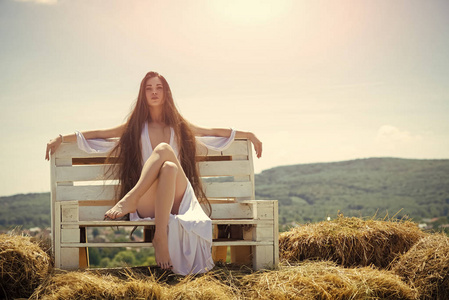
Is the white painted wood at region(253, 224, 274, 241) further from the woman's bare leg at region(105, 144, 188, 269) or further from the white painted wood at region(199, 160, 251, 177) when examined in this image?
the white painted wood at region(199, 160, 251, 177)

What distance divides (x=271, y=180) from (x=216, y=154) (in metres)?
22.9

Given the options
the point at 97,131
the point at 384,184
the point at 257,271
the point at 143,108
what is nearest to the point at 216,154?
the point at 143,108

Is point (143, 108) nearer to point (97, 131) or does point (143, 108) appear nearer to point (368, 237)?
point (97, 131)

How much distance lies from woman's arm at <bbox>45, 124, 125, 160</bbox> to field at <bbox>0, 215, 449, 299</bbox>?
919 mm

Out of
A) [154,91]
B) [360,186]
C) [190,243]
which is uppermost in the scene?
[154,91]

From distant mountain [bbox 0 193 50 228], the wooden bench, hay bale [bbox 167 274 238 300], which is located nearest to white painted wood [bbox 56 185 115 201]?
the wooden bench

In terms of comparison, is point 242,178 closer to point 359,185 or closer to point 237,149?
point 237,149

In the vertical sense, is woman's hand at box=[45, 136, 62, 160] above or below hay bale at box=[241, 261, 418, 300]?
above

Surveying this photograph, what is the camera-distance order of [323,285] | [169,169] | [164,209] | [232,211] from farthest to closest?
[232,211], [169,169], [164,209], [323,285]

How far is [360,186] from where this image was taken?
28.2 meters

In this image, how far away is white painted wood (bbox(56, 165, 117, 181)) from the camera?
13.2 ft

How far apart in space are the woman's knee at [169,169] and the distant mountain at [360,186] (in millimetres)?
17779

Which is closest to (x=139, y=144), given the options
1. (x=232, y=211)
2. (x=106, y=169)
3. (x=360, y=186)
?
(x=106, y=169)

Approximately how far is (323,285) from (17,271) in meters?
1.83
